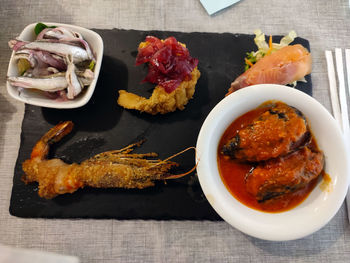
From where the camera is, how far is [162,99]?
176 centimetres

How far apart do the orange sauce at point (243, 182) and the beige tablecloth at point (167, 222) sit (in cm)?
50

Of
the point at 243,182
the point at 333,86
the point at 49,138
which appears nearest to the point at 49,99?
the point at 49,138

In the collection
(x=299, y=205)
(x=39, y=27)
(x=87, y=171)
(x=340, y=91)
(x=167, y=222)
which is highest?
(x=39, y=27)

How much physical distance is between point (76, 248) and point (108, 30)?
1602mm

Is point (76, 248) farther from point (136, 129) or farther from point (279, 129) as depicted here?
point (279, 129)

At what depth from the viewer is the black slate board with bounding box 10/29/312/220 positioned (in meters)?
1.81

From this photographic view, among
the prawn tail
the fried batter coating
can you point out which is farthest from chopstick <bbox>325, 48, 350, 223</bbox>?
the prawn tail

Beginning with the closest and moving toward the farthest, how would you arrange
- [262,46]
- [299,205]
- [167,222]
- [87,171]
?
1. [299,205]
2. [87,171]
3. [167,222]
4. [262,46]

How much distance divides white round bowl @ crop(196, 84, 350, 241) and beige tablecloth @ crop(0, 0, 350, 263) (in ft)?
1.77

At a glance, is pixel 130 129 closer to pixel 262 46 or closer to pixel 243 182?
pixel 243 182

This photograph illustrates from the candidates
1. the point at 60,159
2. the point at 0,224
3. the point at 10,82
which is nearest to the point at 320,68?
the point at 60,159

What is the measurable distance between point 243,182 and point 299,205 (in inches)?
12.1

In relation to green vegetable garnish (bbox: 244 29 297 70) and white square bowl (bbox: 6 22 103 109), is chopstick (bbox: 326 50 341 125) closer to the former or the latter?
green vegetable garnish (bbox: 244 29 297 70)

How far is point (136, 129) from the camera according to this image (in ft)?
6.25
